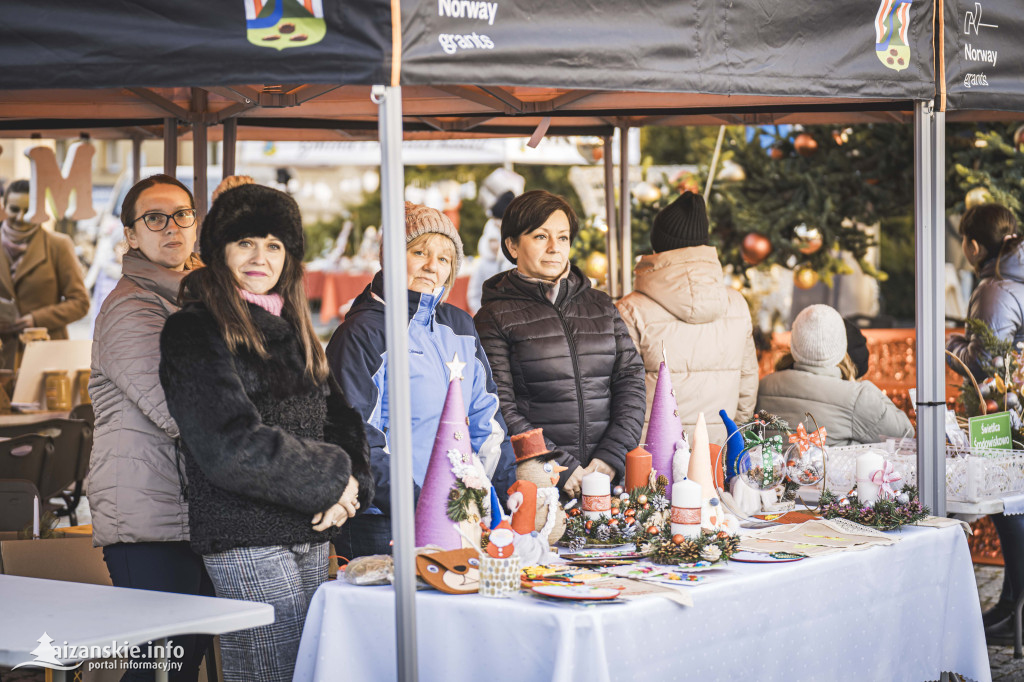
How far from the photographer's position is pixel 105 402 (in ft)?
10.5

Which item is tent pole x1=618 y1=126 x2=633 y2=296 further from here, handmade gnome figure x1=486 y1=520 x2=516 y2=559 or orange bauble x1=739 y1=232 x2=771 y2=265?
handmade gnome figure x1=486 y1=520 x2=516 y2=559

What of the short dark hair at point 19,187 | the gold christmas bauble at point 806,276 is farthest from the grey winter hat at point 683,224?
the short dark hair at point 19,187

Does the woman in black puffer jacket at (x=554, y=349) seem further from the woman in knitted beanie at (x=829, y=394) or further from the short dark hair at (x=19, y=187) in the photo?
the short dark hair at (x=19, y=187)

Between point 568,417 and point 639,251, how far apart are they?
4349 millimetres

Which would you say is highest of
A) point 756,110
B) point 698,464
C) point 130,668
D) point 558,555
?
point 756,110

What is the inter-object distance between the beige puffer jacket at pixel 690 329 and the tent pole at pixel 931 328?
0.74 meters

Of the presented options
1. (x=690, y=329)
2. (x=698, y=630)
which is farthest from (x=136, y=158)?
(x=698, y=630)

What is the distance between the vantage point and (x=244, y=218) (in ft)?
9.61

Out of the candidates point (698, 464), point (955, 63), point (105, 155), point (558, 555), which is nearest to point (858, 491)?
point (698, 464)

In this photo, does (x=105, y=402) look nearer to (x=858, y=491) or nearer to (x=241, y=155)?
(x=858, y=491)

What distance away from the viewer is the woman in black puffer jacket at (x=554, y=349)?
12.6 ft

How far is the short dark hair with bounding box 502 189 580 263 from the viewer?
12.6 feet

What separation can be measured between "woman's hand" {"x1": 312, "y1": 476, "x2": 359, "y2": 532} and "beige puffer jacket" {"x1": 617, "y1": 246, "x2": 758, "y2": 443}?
169cm

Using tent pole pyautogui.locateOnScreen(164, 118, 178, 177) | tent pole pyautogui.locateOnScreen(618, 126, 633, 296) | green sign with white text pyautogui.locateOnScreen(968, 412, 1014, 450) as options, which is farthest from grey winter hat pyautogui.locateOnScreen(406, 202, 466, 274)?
tent pole pyautogui.locateOnScreen(618, 126, 633, 296)
